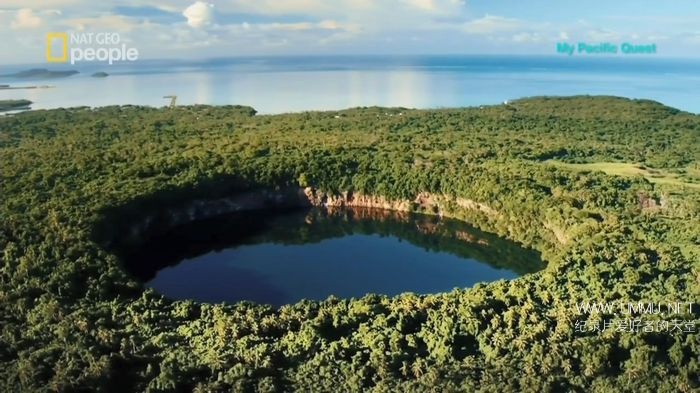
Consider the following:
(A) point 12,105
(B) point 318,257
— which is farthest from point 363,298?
(A) point 12,105

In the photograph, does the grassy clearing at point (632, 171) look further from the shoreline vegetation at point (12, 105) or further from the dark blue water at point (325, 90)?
the shoreline vegetation at point (12, 105)

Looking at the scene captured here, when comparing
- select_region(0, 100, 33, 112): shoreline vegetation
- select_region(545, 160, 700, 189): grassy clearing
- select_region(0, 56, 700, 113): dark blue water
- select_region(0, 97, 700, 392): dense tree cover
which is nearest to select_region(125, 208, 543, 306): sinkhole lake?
select_region(0, 97, 700, 392): dense tree cover

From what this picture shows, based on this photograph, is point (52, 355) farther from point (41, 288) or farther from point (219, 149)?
point (219, 149)

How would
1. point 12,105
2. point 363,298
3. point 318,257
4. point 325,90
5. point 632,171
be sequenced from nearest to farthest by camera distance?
point 363,298
point 318,257
point 632,171
point 12,105
point 325,90

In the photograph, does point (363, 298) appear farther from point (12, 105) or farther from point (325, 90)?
point (325, 90)

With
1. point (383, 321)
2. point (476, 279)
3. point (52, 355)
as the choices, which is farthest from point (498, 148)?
point (52, 355)

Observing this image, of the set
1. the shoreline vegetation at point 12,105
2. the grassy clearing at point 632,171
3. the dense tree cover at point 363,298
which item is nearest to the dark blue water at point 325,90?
the shoreline vegetation at point 12,105
